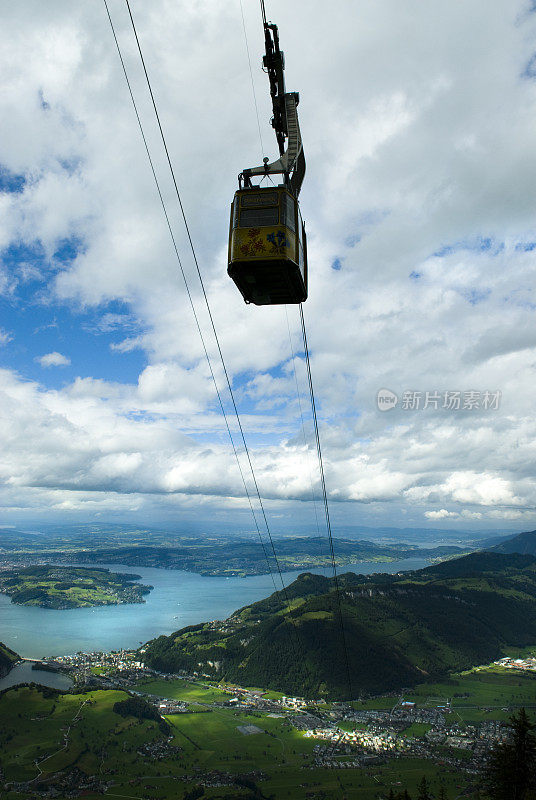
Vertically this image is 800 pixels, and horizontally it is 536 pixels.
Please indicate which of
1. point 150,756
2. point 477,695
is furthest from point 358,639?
point 150,756

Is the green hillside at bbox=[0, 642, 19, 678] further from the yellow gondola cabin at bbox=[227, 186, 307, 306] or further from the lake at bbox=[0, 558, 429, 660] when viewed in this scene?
the yellow gondola cabin at bbox=[227, 186, 307, 306]

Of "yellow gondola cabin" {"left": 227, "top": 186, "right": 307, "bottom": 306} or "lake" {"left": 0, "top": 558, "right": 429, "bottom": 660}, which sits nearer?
"yellow gondola cabin" {"left": 227, "top": 186, "right": 307, "bottom": 306}

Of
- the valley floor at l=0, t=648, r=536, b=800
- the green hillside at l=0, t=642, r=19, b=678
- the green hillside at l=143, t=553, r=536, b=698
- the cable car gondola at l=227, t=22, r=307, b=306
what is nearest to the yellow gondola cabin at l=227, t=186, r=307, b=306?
the cable car gondola at l=227, t=22, r=307, b=306

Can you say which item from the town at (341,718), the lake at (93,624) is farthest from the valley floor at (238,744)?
the lake at (93,624)

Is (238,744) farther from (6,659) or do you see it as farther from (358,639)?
(6,659)

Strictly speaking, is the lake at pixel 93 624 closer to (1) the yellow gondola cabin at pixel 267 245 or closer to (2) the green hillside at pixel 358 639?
(2) the green hillside at pixel 358 639

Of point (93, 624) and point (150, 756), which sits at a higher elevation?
point (150, 756)

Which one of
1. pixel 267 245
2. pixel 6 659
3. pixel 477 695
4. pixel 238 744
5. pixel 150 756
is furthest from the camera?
pixel 6 659
